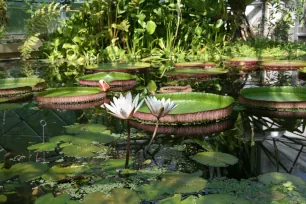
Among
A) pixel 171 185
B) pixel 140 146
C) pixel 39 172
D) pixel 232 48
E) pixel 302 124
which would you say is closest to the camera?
pixel 171 185

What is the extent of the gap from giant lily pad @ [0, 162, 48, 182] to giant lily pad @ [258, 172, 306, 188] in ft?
3.03

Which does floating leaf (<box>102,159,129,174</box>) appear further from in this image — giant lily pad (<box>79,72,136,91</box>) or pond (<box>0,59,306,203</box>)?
giant lily pad (<box>79,72,136,91</box>)

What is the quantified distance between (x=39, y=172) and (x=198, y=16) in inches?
256

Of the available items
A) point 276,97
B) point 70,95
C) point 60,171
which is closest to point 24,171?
point 60,171

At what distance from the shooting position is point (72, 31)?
24.1ft

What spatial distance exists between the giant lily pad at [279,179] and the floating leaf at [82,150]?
0.80m

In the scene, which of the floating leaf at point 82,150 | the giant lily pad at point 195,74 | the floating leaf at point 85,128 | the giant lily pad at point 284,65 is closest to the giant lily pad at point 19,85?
the floating leaf at point 85,128

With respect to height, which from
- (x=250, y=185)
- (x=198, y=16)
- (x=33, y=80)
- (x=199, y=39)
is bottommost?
(x=250, y=185)

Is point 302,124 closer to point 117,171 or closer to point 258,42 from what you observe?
point 117,171

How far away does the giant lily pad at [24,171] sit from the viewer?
153 centimetres

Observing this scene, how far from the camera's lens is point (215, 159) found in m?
1.73

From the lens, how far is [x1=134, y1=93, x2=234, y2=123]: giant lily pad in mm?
2238

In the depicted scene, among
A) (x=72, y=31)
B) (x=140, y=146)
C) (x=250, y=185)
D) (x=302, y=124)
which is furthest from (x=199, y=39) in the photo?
(x=250, y=185)

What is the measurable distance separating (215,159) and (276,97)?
1325 mm
